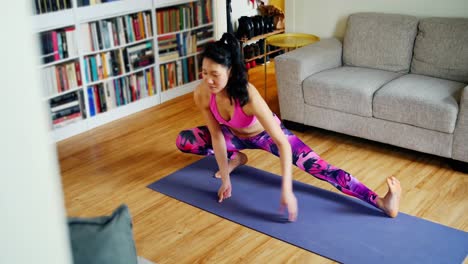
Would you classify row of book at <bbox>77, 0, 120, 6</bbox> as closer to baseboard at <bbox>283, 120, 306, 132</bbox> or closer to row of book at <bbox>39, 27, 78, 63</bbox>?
row of book at <bbox>39, 27, 78, 63</bbox>

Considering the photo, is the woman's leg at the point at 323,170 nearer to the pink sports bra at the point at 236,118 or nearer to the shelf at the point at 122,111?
the pink sports bra at the point at 236,118

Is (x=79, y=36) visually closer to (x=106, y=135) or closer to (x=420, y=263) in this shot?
(x=106, y=135)

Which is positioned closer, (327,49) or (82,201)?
(82,201)

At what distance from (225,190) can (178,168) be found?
0.56 m

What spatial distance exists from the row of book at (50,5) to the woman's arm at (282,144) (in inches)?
69.3

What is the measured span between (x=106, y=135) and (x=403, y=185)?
2162 millimetres

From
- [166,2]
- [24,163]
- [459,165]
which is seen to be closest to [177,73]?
[166,2]

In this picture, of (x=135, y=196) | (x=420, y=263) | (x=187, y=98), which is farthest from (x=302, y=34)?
(x=420, y=263)

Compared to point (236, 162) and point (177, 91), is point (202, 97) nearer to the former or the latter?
point (236, 162)

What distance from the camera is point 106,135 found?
395 centimetres

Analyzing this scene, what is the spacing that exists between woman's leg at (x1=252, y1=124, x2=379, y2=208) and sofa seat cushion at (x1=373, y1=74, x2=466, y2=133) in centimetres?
76

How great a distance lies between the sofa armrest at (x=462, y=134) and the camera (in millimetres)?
3027

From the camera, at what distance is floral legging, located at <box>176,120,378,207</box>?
272 centimetres

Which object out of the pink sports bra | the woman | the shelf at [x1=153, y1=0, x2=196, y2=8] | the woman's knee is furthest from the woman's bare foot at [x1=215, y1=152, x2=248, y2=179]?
the shelf at [x1=153, y1=0, x2=196, y2=8]
